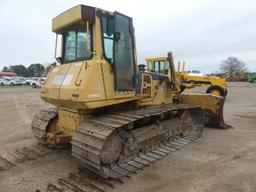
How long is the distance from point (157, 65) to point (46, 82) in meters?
6.12

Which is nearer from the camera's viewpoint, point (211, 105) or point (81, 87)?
point (81, 87)

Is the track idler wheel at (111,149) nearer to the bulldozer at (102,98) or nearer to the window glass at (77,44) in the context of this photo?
the bulldozer at (102,98)

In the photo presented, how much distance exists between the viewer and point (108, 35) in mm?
4211

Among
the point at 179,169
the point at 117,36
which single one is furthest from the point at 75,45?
the point at 179,169

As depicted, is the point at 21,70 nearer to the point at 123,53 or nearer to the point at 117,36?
the point at 123,53

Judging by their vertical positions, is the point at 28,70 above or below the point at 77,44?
above

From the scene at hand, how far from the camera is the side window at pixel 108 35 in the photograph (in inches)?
164

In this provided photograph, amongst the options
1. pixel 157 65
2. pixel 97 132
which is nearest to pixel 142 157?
pixel 97 132

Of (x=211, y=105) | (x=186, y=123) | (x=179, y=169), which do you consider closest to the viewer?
(x=179, y=169)

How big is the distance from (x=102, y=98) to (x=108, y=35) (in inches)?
48.9

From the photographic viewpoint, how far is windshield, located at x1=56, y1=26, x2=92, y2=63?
4.30 m

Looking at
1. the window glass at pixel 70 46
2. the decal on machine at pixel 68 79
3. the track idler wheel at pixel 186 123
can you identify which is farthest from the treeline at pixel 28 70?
the decal on machine at pixel 68 79

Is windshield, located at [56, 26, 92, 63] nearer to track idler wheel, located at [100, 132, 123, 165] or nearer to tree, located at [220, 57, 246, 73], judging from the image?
track idler wheel, located at [100, 132, 123, 165]

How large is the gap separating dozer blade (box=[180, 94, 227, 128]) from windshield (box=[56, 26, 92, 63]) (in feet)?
15.1
